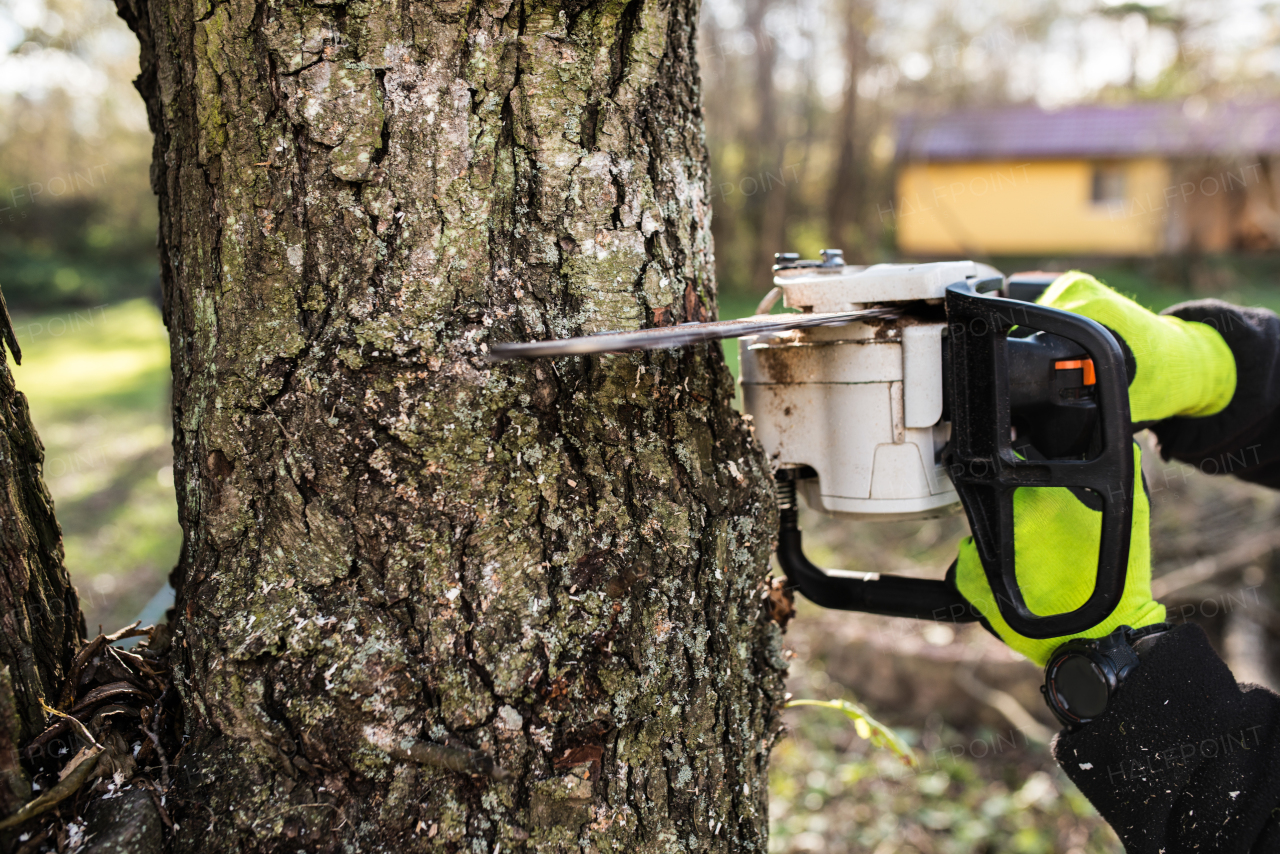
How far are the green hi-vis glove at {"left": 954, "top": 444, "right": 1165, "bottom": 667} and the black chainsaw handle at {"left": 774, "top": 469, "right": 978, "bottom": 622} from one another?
0.06 m

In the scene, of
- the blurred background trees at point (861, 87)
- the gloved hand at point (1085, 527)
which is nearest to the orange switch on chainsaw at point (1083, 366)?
A: the gloved hand at point (1085, 527)

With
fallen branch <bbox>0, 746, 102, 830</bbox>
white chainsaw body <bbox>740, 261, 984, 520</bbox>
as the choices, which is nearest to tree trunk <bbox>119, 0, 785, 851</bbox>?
fallen branch <bbox>0, 746, 102, 830</bbox>

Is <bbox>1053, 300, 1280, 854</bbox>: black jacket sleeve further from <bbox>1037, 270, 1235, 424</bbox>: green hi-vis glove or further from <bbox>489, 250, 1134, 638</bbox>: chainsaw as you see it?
<bbox>1037, 270, 1235, 424</bbox>: green hi-vis glove

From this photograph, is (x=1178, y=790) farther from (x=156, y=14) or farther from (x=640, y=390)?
(x=156, y=14)

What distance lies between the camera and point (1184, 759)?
109 centimetres

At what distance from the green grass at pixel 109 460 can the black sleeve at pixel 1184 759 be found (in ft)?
5.62

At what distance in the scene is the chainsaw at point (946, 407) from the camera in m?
1.07

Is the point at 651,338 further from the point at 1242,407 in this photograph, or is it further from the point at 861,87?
the point at 861,87

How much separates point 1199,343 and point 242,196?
152 centimetres

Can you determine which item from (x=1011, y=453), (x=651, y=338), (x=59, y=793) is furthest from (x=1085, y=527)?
(x=59, y=793)

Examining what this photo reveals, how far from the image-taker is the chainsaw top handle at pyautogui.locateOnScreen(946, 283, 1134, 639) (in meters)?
1.06

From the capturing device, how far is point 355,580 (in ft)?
3.15

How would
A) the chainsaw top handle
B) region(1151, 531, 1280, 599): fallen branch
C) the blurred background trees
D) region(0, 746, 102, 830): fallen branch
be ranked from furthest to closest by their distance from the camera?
the blurred background trees < region(1151, 531, 1280, 599): fallen branch < the chainsaw top handle < region(0, 746, 102, 830): fallen branch

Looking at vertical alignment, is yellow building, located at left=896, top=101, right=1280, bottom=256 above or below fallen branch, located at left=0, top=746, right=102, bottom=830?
above
